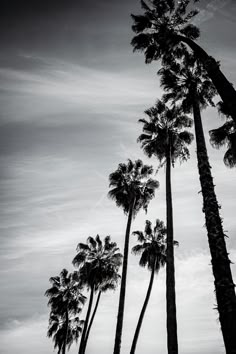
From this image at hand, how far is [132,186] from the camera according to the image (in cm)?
2380

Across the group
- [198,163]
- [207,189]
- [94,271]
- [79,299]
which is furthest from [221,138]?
[79,299]

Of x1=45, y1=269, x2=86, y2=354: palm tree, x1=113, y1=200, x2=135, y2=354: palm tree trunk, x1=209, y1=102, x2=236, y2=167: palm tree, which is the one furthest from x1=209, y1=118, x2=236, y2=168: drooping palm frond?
x1=45, y1=269, x2=86, y2=354: palm tree

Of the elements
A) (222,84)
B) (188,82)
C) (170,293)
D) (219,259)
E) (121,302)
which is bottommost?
(219,259)

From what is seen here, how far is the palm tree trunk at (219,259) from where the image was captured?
7.38 metres

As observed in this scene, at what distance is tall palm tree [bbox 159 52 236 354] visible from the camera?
24.7 ft

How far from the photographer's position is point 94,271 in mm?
28234

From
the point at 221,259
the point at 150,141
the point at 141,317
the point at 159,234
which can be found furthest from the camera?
the point at 159,234

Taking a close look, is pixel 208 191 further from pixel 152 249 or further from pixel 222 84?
pixel 152 249

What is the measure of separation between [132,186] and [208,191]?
556 inches

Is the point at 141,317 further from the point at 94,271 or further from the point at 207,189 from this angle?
the point at 207,189

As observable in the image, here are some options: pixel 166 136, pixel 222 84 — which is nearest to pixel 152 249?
pixel 166 136

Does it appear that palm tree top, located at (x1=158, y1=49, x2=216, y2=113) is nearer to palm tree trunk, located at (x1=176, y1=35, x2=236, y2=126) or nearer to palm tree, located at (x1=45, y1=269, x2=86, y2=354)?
palm tree trunk, located at (x1=176, y1=35, x2=236, y2=126)

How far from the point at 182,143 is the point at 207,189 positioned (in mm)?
10009

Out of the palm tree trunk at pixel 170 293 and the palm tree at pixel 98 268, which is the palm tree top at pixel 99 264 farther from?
the palm tree trunk at pixel 170 293
